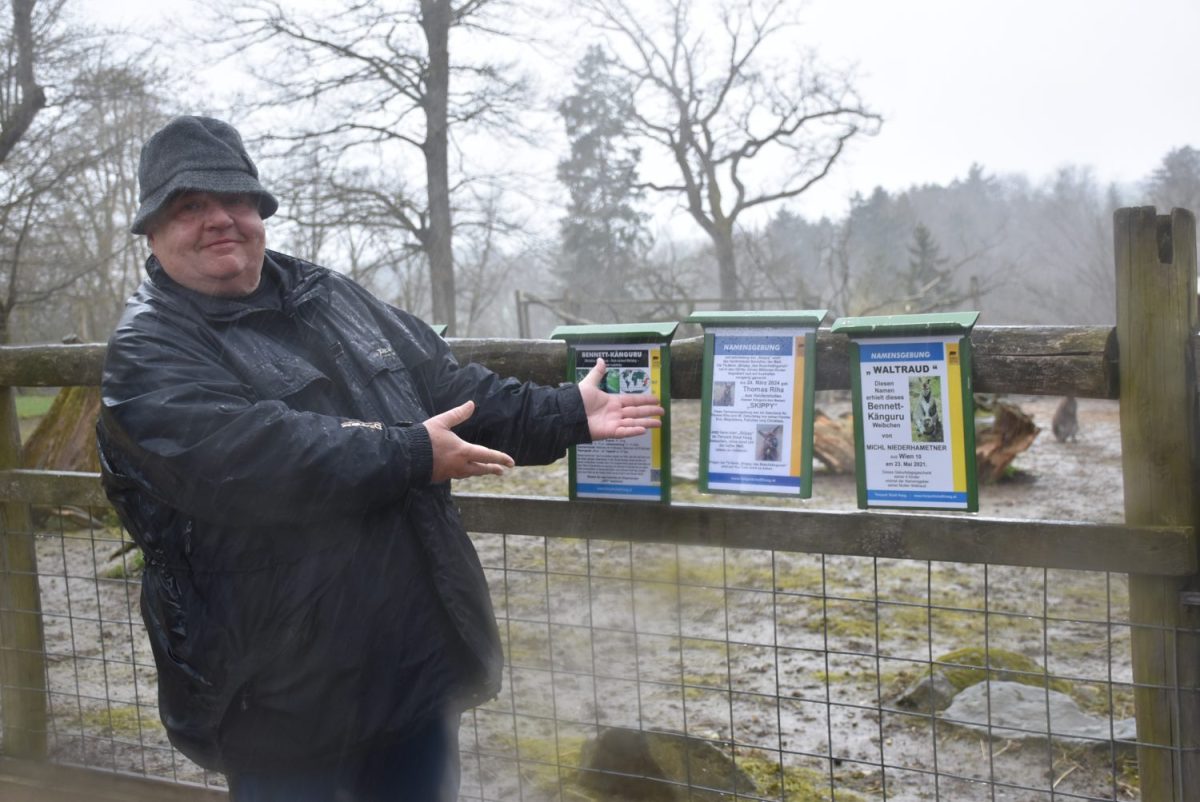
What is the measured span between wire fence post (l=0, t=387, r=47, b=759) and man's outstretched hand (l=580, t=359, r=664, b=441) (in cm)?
209

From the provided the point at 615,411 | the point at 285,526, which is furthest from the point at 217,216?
the point at 615,411

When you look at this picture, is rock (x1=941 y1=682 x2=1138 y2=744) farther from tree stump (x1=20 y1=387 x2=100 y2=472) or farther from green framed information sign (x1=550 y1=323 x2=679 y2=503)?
tree stump (x1=20 y1=387 x2=100 y2=472)

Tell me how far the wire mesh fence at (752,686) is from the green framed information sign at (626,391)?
207 millimetres

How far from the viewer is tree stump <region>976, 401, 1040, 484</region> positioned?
9.00 metres

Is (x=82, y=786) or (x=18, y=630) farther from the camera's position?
(x=18, y=630)

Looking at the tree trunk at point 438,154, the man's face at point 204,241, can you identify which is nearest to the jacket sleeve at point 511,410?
the man's face at point 204,241

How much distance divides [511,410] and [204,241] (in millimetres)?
656

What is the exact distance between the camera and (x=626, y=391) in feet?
7.34

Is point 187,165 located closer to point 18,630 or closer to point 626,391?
point 626,391

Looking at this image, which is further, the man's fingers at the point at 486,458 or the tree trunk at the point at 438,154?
the tree trunk at the point at 438,154

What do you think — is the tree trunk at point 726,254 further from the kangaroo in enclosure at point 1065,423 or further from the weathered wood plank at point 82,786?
the weathered wood plank at point 82,786

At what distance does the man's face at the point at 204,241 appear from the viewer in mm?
1829

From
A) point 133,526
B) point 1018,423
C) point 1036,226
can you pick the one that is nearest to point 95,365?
point 133,526

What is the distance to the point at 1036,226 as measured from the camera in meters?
21.9
